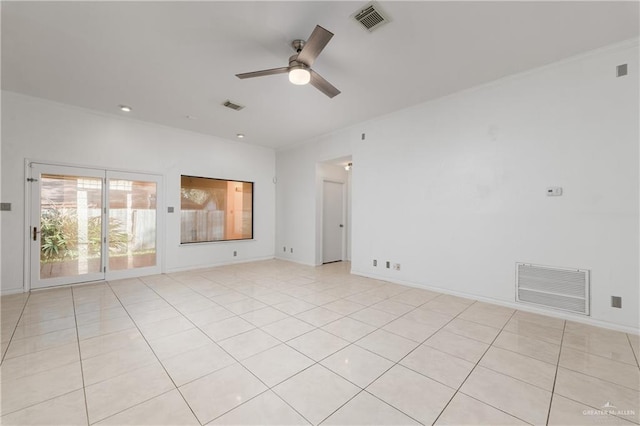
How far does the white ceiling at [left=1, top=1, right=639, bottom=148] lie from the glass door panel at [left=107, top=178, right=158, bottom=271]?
1643 mm

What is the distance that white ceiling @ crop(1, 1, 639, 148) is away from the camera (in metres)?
2.49

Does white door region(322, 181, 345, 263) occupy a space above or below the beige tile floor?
above

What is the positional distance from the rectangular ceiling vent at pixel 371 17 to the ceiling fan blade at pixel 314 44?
15.6 inches

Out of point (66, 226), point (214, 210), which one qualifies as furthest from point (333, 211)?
point (66, 226)

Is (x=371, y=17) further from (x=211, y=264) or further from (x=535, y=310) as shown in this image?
(x=211, y=264)

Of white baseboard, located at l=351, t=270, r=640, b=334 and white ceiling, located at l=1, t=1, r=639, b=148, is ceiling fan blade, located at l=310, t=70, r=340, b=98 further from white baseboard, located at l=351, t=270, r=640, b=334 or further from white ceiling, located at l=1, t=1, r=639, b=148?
white baseboard, located at l=351, t=270, r=640, b=334

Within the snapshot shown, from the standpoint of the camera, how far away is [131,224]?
17.6 ft

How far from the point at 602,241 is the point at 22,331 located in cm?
664

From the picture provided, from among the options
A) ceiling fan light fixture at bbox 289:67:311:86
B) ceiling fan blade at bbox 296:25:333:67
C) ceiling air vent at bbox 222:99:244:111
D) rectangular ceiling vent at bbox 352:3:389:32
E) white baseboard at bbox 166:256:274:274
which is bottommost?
white baseboard at bbox 166:256:274:274

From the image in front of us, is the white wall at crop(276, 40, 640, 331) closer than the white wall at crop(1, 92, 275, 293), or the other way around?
the white wall at crop(276, 40, 640, 331)

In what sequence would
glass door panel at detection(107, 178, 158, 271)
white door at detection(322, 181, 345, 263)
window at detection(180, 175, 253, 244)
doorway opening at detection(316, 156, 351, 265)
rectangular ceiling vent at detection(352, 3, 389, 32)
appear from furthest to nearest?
1. white door at detection(322, 181, 345, 263)
2. doorway opening at detection(316, 156, 351, 265)
3. window at detection(180, 175, 253, 244)
4. glass door panel at detection(107, 178, 158, 271)
5. rectangular ceiling vent at detection(352, 3, 389, 32)

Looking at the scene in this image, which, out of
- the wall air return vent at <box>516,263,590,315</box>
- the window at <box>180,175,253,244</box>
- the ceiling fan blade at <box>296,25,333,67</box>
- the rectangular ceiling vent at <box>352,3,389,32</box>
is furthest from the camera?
the window at <box>180,175,253,244</box>

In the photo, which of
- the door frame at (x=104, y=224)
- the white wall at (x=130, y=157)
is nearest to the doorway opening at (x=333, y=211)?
the white wall at (x=130, y=157)

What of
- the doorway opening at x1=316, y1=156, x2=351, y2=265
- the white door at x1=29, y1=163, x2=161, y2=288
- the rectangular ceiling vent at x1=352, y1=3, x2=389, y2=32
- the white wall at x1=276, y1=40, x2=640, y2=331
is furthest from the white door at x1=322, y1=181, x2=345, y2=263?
the rectangular ceiling vent at x1=352, y1=3, x2=389, y2=32
